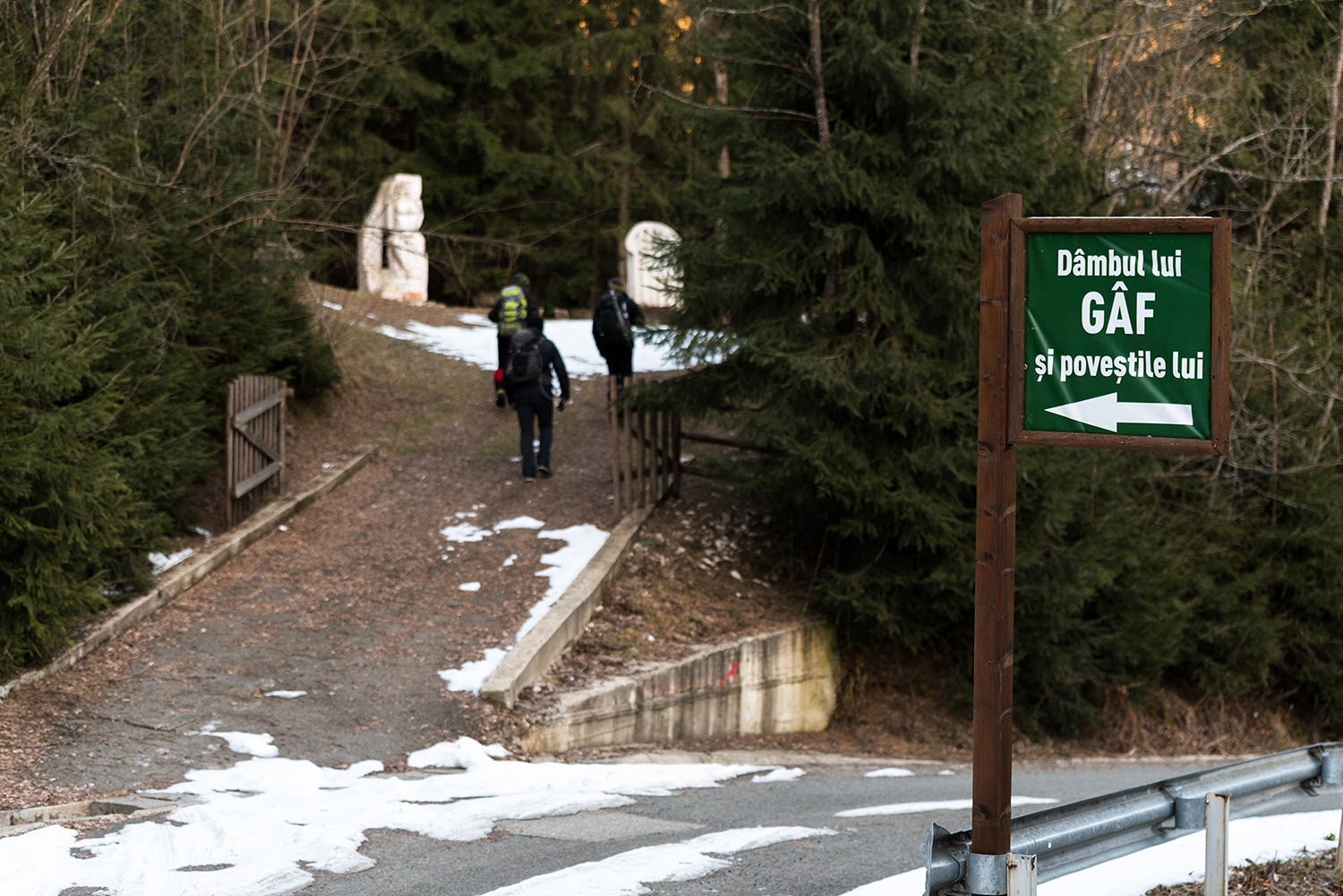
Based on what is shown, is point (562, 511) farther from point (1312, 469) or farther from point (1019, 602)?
point (1312, 469)

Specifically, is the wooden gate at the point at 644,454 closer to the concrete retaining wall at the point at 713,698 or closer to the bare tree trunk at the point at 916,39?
the concrete retaining wall at the point at 713,698

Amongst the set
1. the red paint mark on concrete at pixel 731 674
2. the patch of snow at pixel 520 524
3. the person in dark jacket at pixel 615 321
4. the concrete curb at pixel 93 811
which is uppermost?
the person in dark jacket at pixel 615 321

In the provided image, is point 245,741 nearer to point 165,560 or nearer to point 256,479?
point 165,560

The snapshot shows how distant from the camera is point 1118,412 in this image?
3914mm

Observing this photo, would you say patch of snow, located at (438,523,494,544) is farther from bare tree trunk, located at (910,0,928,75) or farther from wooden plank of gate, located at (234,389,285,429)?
bare tree trunk, located at (910,0,928,75)

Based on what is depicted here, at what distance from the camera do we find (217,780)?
6762mm

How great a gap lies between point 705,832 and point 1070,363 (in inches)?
135

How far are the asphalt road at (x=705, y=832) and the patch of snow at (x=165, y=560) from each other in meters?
5.74

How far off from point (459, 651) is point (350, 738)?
163 cm

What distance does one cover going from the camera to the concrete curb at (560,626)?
28.0 feet

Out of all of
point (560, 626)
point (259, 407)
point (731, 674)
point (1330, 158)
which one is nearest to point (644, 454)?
point (731, 674)

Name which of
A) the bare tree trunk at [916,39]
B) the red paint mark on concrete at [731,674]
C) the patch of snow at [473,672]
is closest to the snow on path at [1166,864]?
the patch of snow at [473,672]

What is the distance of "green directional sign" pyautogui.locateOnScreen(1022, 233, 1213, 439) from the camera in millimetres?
3838

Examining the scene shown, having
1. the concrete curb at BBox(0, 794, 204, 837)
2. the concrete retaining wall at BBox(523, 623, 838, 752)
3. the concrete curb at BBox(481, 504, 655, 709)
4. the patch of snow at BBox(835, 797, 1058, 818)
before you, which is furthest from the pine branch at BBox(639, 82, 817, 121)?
the concrete curb at BBox(0, 794, 204, 837)
